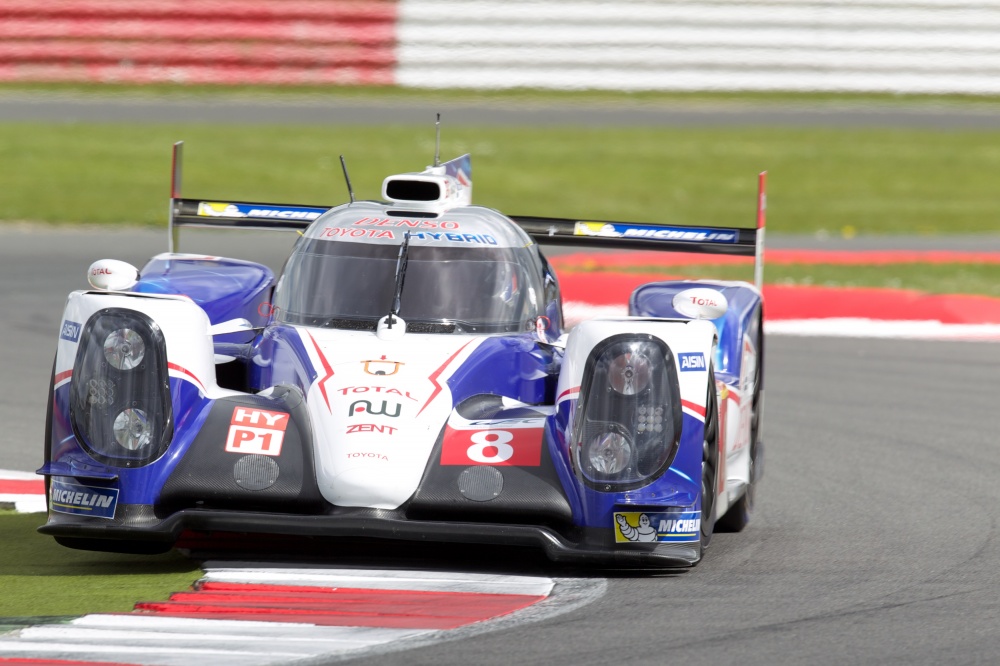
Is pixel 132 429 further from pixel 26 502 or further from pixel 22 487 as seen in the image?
pixel 22 487

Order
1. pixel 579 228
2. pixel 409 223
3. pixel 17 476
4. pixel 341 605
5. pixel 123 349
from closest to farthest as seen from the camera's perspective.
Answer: pixel 341 605 → pixel 123 349 → pixel 409 223 → pixel 17 476 → pixel 579 228

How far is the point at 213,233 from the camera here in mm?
20562

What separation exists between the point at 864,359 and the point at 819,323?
1.48m

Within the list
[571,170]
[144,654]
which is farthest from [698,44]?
[144,654]

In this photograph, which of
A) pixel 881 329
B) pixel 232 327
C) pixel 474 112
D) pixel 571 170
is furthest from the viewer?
pixel 474 112

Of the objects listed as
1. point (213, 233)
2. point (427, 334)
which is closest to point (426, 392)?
point (427, 334)

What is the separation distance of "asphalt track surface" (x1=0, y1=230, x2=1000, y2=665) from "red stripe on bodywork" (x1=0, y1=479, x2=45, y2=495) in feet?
1.39

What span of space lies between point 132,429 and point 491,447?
1.30 metres

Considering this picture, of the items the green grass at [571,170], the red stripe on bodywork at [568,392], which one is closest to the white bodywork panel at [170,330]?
the red stripe on bodywork at [568,392]

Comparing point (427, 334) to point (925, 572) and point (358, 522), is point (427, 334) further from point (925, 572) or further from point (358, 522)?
point (925, 572)

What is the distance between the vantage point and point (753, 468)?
7.89m

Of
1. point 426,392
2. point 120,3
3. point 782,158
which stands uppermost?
point 120,3

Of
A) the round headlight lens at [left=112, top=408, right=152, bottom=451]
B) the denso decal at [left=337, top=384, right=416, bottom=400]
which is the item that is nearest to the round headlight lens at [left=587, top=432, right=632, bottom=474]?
the denso decal at [left=337, top=384, right=416, bottom=400]

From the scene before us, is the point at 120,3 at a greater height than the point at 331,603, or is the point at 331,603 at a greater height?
the point at 120,3
